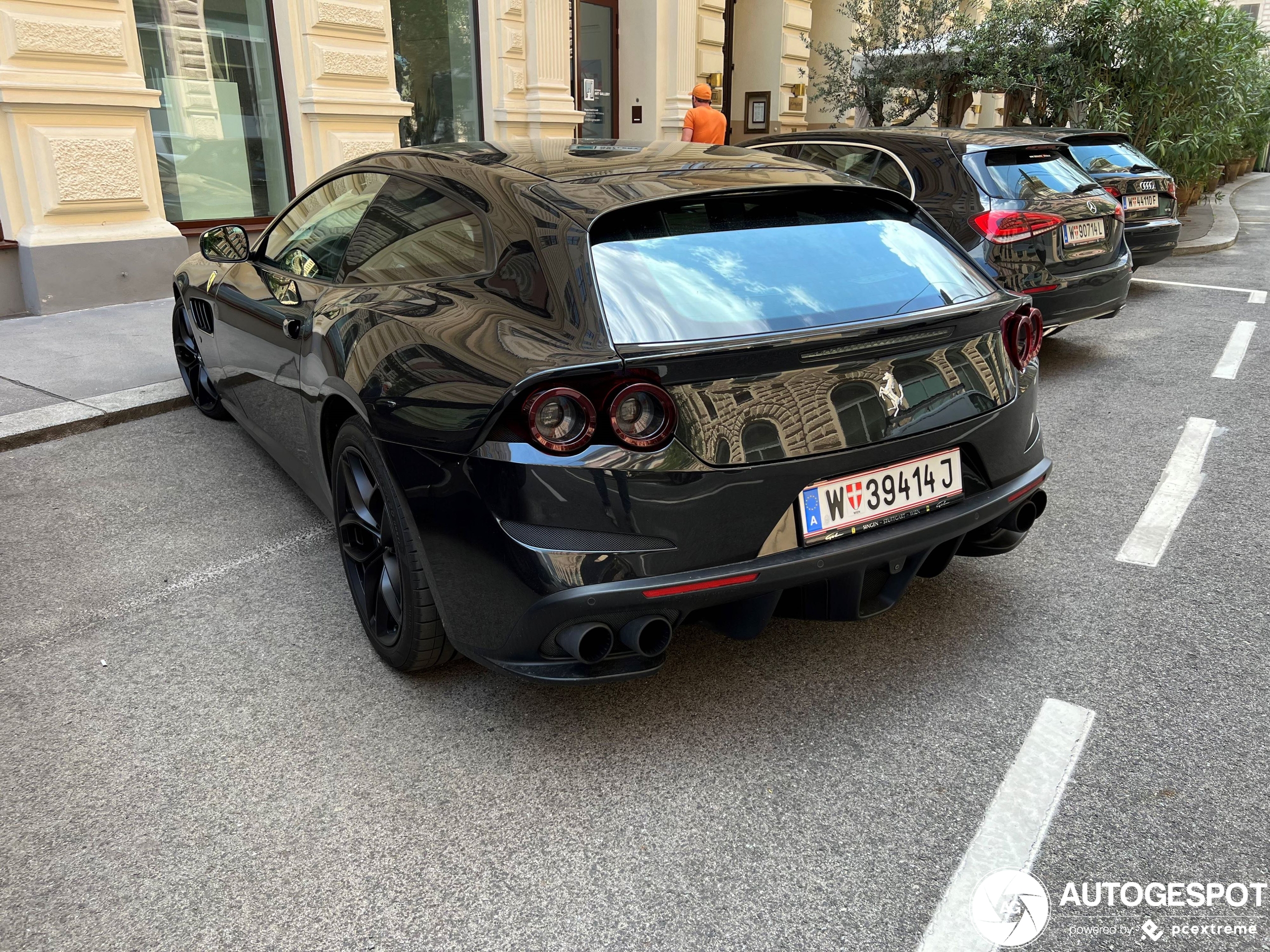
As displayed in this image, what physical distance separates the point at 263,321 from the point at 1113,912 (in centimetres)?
332

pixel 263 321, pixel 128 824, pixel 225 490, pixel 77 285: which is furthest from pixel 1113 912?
pixel 77 285

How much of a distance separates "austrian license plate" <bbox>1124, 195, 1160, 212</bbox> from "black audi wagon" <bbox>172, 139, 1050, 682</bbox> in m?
6.60

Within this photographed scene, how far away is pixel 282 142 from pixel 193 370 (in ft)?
16.8

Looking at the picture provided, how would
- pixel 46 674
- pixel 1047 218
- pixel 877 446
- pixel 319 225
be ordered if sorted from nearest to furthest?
1. pixel 877 446
2. pixel 46 674
3. pixel 319 225
4. pixel 1047 218

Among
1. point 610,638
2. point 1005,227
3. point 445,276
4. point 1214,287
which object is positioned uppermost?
point 445,276

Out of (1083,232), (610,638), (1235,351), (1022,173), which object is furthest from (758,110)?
(610,638)

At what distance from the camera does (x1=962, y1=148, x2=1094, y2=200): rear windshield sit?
236 inches

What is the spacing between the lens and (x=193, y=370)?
5.43 m

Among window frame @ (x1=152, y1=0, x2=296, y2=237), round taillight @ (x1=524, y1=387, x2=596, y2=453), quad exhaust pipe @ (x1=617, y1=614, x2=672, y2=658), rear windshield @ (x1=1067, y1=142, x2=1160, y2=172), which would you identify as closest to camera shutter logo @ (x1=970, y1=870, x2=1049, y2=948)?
quad exhaust pipe @ (x1=617, y1=614, x2=672, y2=658)

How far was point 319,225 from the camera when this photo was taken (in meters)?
3.93

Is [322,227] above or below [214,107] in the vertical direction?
below

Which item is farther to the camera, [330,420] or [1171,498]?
[1171,498]

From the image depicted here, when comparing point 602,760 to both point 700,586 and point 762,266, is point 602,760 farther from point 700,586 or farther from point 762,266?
point 762,266

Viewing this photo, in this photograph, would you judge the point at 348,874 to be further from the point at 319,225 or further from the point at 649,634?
the point at 319,225
